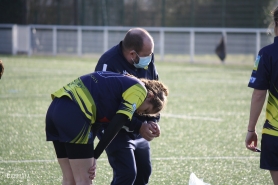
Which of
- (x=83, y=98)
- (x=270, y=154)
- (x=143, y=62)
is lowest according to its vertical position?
(x=270, y=154)

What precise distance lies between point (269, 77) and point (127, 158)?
141cm

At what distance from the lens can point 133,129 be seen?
4.96 metres

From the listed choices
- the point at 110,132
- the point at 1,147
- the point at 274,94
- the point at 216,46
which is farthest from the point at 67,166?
the point at 216,46

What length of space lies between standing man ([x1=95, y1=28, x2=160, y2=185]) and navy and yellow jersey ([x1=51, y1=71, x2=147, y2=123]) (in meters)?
0.38

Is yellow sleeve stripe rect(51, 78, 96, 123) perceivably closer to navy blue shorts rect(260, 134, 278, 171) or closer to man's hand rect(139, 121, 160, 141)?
man's hand rect(139, 121, 160, 141)

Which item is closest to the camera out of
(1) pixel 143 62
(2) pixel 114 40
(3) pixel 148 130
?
(3) pixel 148 130

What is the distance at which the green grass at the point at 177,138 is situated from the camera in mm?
6805

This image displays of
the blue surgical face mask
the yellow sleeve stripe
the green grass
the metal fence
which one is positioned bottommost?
the metal fence

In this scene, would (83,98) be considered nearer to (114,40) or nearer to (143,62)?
(143,62)

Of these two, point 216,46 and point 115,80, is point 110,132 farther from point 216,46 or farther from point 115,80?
point 216,46

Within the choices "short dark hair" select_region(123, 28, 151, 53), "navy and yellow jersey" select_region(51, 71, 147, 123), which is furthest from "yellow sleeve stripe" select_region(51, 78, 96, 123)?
"short dark hair" select_region(123, 28, 151, 53)

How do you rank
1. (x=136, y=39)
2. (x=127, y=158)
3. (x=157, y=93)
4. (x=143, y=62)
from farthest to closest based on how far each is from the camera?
1. (x=143, y=62)
2. (x=136, y=39)
3. (x=127, y=158)
4. (x=157, y=93)

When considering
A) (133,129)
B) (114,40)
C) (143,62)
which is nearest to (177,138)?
(143,62)

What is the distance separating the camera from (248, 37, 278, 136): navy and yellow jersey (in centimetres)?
443
